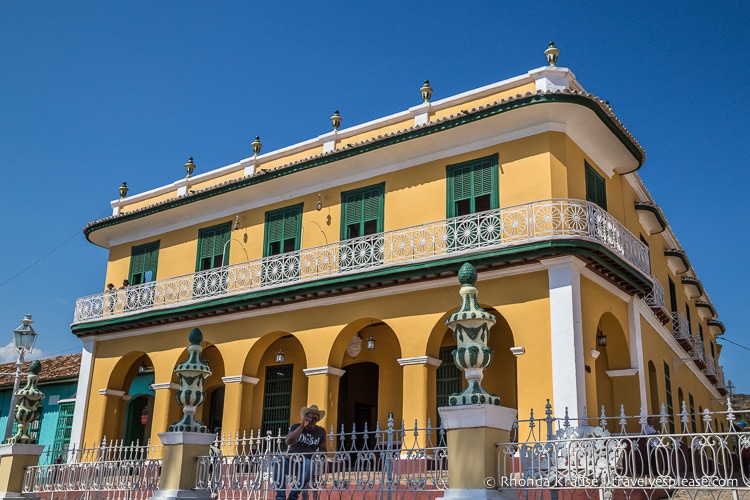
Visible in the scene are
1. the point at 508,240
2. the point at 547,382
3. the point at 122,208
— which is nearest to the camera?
the point at 547,382

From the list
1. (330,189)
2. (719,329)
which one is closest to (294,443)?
(330,189)

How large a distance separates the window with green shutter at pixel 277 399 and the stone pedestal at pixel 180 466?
8.73 meters

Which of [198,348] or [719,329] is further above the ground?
[719,329]

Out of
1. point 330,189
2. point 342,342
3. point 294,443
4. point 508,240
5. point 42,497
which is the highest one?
point 330,189

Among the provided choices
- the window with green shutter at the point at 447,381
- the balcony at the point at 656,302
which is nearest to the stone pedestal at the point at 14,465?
the window with green shutter at the point at 447,381

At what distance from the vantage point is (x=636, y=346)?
15.6m

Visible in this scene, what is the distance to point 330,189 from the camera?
59.4 feet

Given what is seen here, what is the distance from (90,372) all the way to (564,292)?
13.9 meters

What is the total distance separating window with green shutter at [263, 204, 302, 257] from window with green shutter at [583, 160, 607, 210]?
6.86m

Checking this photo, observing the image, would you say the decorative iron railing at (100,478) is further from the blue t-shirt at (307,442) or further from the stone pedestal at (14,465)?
the blue t-shirt at (307,442)

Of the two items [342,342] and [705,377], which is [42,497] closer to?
[342,342]

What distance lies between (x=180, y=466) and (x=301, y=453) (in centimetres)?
184

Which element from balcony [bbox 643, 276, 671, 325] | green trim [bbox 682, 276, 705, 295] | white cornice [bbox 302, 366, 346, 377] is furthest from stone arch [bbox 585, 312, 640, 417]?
green trim [bbox 682, 276, 705, 295]

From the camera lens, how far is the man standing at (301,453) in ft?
28.9
